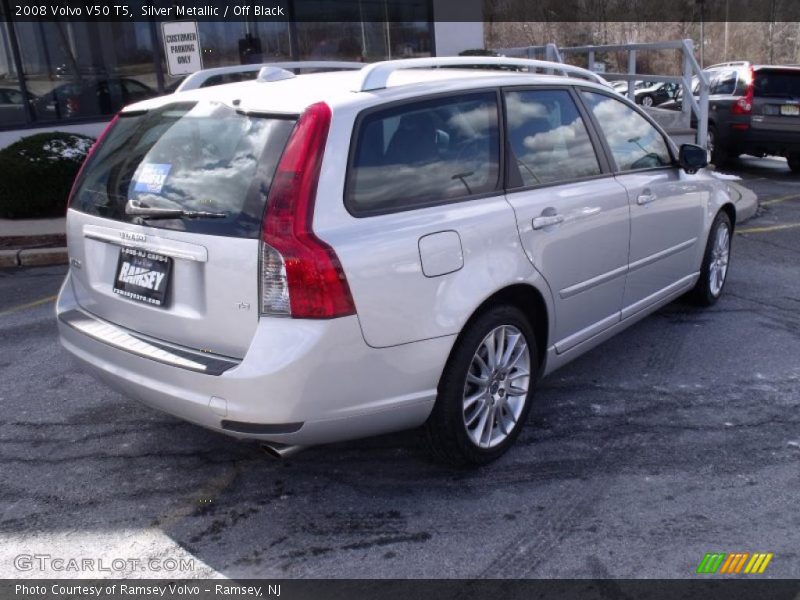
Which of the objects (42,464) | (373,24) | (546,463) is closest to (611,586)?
(546,463)

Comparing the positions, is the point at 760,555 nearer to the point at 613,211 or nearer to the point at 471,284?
the point at 471,284

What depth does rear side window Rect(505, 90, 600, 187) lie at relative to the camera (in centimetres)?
374

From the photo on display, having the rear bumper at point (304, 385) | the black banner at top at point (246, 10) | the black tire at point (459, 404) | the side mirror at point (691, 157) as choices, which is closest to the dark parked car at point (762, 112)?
the black banner at top at point (246, 10)

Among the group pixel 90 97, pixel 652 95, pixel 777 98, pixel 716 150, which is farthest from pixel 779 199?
pixel 652 95

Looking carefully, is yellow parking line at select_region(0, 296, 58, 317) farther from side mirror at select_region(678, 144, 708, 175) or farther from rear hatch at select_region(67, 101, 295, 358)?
side mirror at select_region(678, 144, 708, 175)

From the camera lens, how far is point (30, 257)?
26.3ft

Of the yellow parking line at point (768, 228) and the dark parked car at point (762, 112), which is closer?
the yellow parking line at point (768, 228)

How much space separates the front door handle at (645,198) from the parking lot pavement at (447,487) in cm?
99

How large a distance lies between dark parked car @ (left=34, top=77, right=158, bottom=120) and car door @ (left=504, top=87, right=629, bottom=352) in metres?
10.2

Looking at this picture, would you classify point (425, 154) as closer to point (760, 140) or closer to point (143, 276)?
point (143, 276)

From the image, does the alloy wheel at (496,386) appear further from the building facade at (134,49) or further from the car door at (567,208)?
the building facade at (134,49)

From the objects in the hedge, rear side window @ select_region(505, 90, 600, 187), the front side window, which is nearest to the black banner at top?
the hedge

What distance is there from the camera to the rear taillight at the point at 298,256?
2.84 m

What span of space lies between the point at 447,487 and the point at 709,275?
305 centimetres
